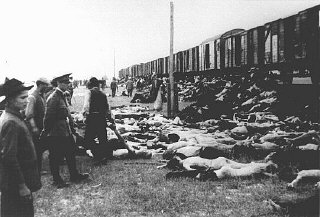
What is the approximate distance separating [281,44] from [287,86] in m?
2.45

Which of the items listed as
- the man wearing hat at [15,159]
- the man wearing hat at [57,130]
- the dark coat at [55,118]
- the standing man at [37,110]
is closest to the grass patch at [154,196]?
the man wearing hat at [57,130]

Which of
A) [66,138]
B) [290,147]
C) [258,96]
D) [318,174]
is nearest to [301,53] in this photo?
[258,96]

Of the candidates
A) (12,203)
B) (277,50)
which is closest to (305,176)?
(12,203)

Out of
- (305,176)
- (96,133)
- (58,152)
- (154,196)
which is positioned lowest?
(154,196)

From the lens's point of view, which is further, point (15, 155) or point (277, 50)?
point (277, 50)

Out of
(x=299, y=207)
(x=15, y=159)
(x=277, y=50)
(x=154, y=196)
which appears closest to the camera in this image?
(x=15, y=159)

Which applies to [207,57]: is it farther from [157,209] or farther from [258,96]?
[157,209]

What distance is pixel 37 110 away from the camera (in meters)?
6.99

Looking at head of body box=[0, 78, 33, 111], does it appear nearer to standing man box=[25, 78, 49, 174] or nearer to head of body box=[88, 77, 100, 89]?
standing man box=[25, 78, 49, 174]

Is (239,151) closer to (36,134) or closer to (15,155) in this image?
(36,134)

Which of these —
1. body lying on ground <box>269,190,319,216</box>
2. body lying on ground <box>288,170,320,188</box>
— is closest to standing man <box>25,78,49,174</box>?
body lying on ground <box>269,190,319,216</box>

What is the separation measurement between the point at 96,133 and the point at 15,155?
5.01 meters

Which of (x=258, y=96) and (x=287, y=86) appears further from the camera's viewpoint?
(x=258, y=96)

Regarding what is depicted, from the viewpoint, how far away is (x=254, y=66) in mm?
20484
